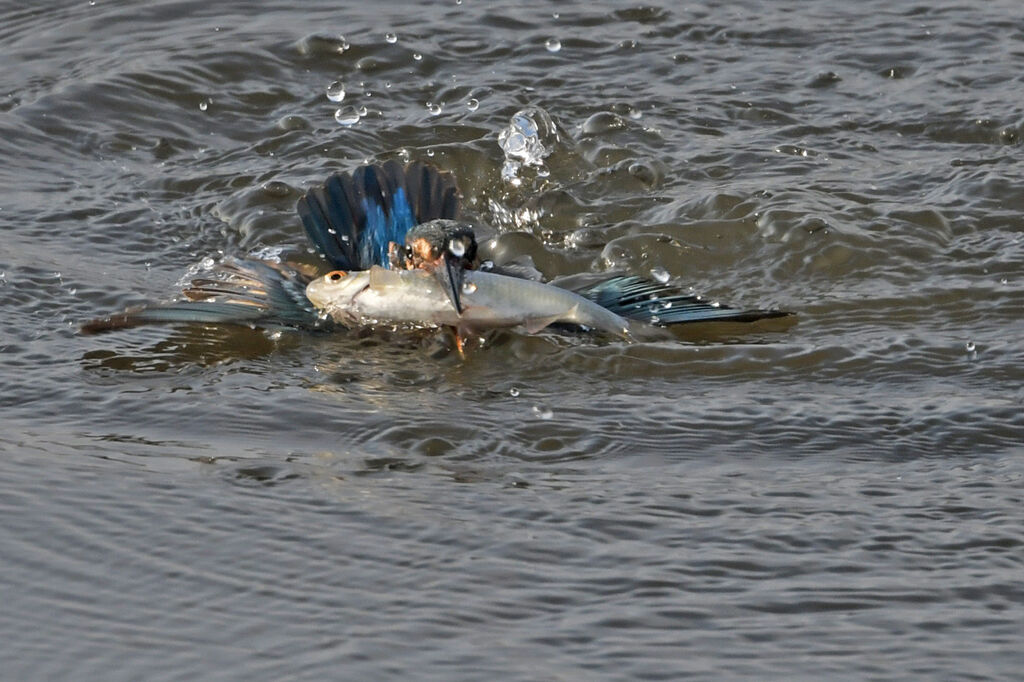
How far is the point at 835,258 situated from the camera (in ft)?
17.0

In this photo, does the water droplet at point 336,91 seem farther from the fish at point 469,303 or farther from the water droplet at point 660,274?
the fish at point 469,303

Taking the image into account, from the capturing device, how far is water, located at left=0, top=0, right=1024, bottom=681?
2.94 m

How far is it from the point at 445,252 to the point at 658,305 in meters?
0.69

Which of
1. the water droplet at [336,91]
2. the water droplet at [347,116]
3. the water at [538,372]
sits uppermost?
the water droplet at [336,91]

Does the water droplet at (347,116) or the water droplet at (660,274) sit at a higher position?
the water droplet at (347,116)

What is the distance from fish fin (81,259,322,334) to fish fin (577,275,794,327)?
80 cm

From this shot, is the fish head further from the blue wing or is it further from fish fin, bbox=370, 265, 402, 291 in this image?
the blue wing

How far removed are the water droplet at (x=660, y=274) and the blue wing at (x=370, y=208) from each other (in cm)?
65

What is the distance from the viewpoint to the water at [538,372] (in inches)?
116

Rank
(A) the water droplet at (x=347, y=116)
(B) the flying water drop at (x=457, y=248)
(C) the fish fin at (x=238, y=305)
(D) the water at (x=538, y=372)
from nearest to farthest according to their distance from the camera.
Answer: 1. (D) the water at (x=538, y=372)
2. (B) the flying water drop at (x=457, y=248)
3. (C) the fish fin at (x=238, y=305)
4. (A) the water droplet at (x=347, y=116)

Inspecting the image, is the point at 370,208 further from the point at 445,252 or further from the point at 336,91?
the point at 336,91

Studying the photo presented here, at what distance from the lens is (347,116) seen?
665 cm

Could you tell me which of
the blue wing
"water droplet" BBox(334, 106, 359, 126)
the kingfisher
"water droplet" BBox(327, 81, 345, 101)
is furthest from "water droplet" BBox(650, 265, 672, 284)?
"water droplet" BBox(327, 81, 345, 101)

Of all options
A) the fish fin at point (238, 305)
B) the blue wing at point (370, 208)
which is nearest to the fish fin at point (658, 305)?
the blue wing at point (370, 208)
